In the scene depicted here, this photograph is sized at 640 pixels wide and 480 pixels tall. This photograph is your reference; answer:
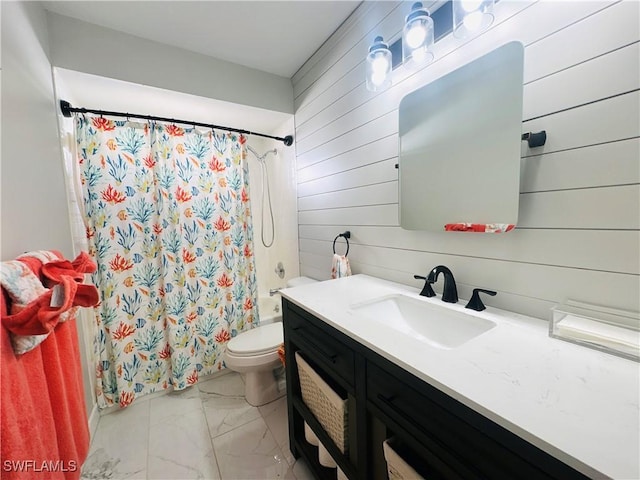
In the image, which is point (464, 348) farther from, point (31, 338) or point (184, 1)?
point (184, 1)

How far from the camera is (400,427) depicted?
695 mm

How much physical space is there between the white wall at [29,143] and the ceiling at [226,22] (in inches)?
12.1

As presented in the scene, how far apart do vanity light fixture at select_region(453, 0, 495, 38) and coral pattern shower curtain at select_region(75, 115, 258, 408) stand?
1572mm

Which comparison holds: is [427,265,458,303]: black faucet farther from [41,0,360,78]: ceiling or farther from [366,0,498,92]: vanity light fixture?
[41,0,360,78]: ceiling

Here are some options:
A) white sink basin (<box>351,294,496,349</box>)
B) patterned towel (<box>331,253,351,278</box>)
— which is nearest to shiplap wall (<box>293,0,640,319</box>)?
white sink basin (<box>351,294,496,349</box>)

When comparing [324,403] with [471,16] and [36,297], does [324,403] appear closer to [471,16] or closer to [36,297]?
[36,297]

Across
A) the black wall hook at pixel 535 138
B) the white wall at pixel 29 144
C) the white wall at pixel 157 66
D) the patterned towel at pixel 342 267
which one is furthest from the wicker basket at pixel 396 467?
the white wall at pixel 157 66

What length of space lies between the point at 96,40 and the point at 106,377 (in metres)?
2.10

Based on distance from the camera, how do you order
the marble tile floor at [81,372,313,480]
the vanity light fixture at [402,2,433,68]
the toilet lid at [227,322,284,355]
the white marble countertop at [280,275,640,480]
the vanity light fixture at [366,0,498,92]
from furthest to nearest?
the toilet lid at [227,322,284,355] → the marble tile floor at [81,372,313,480] → the vanity light fixture at [402,2,433,68] → the vanity light fixture at [366,0,498,92] → the white marble countertop at [280,275,640,480]

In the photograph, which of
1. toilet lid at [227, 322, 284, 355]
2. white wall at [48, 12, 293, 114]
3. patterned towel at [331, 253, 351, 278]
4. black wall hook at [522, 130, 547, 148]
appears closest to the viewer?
black wall hook at [522, 130, 547, 148]

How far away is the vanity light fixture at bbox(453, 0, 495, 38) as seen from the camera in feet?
2.94

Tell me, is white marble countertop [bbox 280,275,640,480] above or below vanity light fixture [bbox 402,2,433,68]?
below

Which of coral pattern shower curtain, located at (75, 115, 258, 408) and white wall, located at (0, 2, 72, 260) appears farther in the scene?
coral pattern shower curtain, located at (75, 115, 258, 408)

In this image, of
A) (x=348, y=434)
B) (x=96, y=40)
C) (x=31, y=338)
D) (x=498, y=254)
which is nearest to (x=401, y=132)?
(x=498, y=254)
